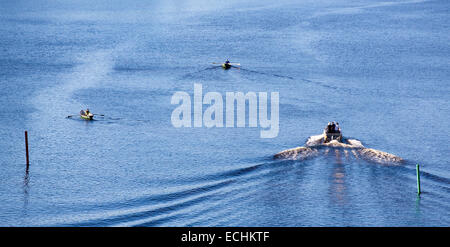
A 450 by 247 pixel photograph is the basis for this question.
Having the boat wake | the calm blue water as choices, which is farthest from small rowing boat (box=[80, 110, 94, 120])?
the boat wake

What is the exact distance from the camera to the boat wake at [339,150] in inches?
2095

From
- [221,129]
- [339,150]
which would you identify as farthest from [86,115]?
[339,150]

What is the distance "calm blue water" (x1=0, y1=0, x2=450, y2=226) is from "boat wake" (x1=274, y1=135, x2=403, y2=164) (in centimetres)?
133

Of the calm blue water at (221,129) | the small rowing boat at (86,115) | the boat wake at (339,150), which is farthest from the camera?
the small rowing boat at (86,115)

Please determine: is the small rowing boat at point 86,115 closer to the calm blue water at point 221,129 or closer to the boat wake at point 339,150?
the calm blue water at point 221,129

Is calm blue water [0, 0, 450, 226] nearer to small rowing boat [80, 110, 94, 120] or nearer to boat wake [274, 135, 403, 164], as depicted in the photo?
small rowing boat [80, 110, 94, 120]

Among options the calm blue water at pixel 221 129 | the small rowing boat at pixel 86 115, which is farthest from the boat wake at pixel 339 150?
the small rowing boat at pixel 86 115

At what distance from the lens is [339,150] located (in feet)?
181

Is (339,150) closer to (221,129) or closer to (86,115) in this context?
(221,129)

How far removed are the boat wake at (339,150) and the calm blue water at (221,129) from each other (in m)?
1.33

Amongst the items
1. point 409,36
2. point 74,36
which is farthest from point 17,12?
point 409,36

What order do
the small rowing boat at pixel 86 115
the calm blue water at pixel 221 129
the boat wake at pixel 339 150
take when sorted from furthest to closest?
the small rowing boat at pixel 86 115
the boat wake at pixel 339 150
the calm blue water at pixel 221 129

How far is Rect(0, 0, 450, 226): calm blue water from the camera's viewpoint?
4519 cm

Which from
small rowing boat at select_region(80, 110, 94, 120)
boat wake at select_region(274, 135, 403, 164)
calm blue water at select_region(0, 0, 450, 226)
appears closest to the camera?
calm blue water at select_region(0, 0, 450, 226)
